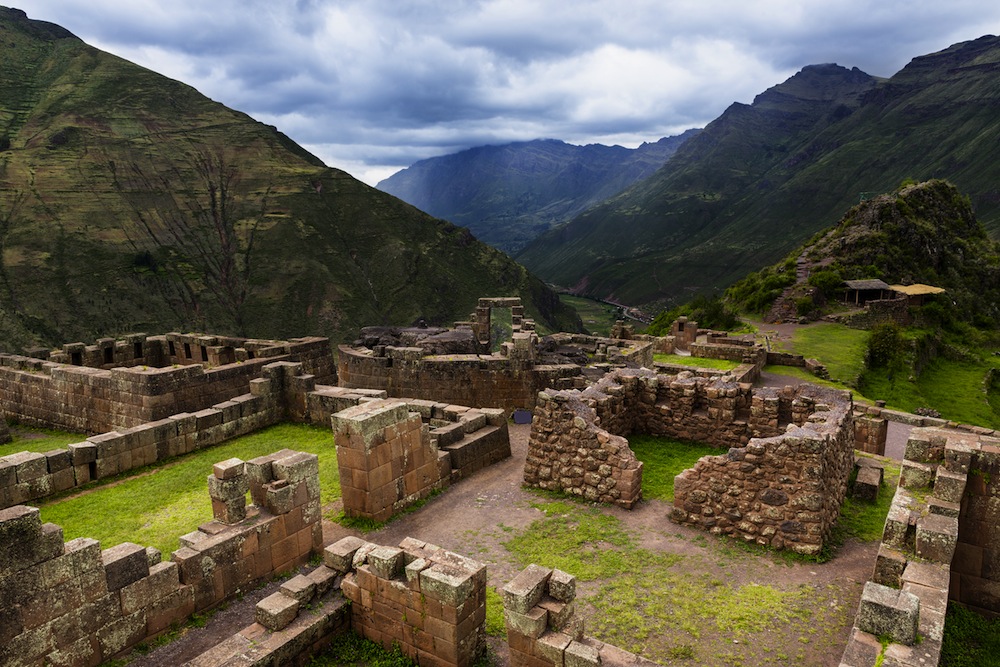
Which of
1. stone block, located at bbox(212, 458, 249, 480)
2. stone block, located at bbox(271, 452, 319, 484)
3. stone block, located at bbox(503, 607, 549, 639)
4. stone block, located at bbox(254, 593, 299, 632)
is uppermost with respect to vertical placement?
stone block, located at bbox(212, 458, 249, 480)

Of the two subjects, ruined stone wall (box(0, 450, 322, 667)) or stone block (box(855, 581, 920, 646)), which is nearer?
stone block (box(855, 581, 920, 646))

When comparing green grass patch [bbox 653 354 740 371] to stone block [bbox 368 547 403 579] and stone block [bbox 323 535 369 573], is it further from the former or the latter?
stone block [bbox 368 547 403 579]

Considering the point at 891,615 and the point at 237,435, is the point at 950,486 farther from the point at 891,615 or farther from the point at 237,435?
the point at 237,435

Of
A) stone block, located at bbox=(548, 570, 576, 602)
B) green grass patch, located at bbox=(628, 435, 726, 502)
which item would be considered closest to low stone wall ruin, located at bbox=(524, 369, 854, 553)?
green grass patch, located at bbox=(628, 435, 726, 502)

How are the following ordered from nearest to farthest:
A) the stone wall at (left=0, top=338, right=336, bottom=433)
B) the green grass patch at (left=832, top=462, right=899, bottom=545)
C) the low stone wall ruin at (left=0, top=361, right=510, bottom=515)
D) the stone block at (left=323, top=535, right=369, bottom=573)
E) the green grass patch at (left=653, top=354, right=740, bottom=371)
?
the stone block at (left=323, top=535, right=369, bottom=573) < the green grass patch at (left=832, top=462, right=899, bottom=545) < the low stone wall ruin at (left=0, top=361, right=510, bottom=515) < the stone wall at (left=0, top=338, right=336, bottom=433) < the green grass patch at (left=653, top=354, right=740, bottom=371)

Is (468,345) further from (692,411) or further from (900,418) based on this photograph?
(900,418)

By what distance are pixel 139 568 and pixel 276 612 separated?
1.92 m

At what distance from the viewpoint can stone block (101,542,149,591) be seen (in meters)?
7.09

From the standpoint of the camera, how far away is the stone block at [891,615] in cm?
576

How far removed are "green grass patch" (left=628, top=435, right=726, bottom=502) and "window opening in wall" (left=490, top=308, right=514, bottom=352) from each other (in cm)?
1617

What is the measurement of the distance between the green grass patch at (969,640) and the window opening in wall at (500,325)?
23.4 metres

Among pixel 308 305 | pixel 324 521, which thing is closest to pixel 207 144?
pixel 308 305

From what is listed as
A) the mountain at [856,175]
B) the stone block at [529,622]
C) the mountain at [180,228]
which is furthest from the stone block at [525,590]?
the mountain at [856,175]

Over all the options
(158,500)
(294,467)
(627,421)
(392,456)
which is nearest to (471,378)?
(627,421)
